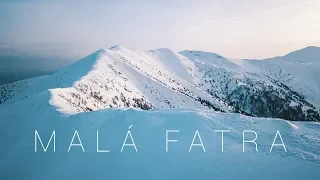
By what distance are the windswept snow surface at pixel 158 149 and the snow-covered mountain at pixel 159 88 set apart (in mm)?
5618

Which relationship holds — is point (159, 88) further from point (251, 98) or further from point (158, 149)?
point (158, 149)

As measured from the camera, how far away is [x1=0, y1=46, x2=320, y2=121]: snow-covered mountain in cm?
5122

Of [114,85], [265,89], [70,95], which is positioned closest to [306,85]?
[265,89]

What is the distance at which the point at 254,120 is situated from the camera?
22312mm

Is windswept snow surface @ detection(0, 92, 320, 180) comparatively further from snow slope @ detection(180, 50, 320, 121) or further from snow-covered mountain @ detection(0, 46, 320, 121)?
snow slope @ detection(180, 50, 320, 121)

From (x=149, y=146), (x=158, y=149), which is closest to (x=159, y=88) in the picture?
(x=149, y=146)

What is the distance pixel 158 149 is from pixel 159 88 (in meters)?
64.7

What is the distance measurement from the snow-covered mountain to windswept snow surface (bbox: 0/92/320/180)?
5618mm

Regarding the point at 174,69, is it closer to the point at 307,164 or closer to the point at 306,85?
the point at 306,85

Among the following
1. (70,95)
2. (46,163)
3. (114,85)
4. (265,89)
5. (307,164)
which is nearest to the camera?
(307,164)

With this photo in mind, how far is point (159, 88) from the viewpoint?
3253 inches

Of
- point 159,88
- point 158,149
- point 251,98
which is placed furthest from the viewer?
point 251,98

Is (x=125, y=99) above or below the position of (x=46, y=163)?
above

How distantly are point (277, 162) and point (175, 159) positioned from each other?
6.09 m
